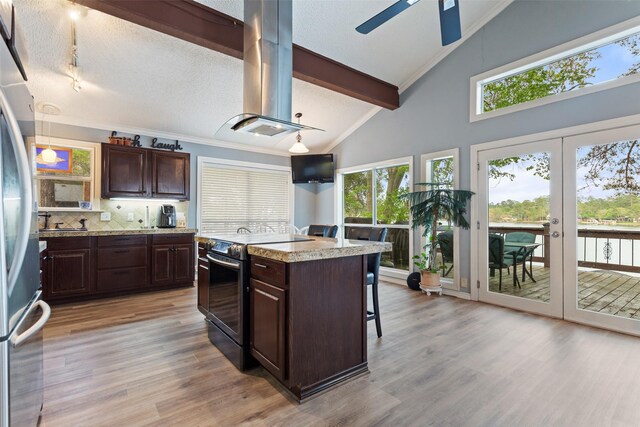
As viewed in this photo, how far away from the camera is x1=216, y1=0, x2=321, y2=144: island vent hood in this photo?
2.81 meters

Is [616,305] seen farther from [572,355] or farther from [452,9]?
[452,9]

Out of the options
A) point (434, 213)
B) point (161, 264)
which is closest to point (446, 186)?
point (434, 213)

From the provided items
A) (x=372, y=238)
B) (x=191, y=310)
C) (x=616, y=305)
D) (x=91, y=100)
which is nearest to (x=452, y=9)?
(x=372, y=238)

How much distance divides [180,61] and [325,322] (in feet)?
11.6

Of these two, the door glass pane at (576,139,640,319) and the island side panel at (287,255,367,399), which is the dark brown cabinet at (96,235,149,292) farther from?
the door glass pane at (576,139,640,319)

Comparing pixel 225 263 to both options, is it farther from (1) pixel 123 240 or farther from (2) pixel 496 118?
(2) pixel 496 118

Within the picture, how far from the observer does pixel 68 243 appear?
374 cm

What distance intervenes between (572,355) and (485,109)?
299 centimetres

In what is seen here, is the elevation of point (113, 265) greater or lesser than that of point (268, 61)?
lesser

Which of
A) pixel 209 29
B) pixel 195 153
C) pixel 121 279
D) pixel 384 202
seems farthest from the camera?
pixel 384 202

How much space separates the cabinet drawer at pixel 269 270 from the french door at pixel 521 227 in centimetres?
319

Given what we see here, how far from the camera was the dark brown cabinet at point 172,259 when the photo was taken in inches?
170

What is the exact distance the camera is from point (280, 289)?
5.98ft

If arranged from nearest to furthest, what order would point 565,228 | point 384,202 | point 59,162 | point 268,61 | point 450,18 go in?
point 450,18 < point 268,61 < point 565,228 < point 59,162 < point 384,202
